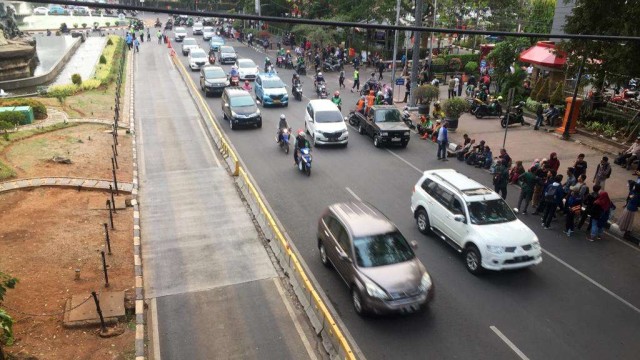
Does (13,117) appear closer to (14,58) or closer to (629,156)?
(14,58)

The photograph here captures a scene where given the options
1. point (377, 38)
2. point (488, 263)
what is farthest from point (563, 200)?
point (377, 38)

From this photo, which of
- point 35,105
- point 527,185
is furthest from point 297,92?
point 527,185

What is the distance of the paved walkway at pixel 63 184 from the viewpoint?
52.2 ft

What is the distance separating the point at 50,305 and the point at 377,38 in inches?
1716

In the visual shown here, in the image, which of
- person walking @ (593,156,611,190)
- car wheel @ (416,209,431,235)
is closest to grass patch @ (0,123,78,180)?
car wheel @ (416,209,431,235)

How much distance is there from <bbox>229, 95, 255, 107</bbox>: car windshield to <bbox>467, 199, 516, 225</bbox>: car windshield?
1550cm

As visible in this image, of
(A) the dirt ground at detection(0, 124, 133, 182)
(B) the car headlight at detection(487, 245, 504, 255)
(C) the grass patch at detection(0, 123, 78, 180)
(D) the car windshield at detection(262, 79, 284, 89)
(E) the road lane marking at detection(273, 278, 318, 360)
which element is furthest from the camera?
(D) the car windshield at detection(262, 79, 284, 89)

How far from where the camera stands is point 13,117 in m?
22.8

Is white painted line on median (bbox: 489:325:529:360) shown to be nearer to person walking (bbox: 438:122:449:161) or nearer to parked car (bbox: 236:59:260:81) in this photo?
person walking (bbox: 438:122:449:161)

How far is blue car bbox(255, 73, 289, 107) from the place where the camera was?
29.1m

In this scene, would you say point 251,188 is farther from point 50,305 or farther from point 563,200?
point 563,200

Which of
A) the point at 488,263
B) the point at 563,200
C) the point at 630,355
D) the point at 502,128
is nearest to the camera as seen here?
the point at 630,355

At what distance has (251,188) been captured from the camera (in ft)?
53.2

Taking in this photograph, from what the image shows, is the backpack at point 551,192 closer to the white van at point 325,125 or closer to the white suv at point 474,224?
the white suv at point 474,224
